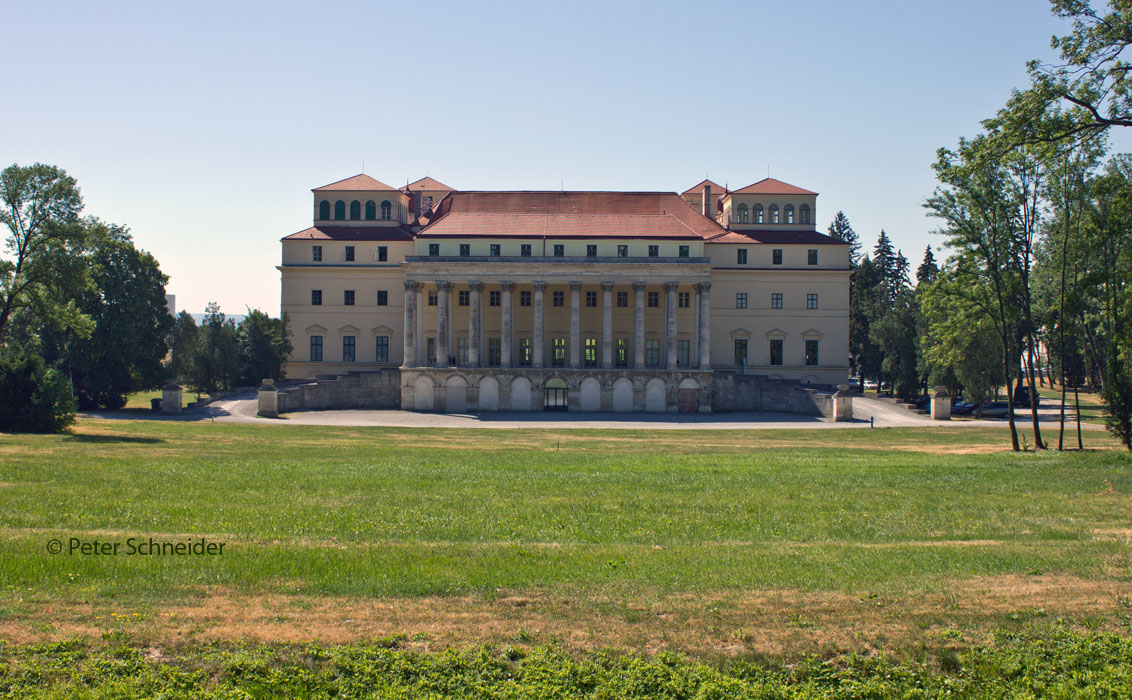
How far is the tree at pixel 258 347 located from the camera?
78.0 metres

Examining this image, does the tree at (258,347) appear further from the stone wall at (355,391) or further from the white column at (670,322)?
the white column at (670,322)

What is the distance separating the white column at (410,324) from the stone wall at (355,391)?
5.38ft

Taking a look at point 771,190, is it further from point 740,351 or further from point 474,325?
point 474,325

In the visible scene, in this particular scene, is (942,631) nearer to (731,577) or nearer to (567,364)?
(731,577)

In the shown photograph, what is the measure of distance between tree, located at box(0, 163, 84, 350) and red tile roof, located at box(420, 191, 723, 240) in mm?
34222

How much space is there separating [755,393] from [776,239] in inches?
696

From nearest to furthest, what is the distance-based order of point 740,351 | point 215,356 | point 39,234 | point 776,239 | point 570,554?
point 570,554, point 39,234, point 215,356, point 776,239, point 740,351

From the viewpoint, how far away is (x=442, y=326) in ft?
252

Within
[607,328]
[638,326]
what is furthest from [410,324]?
[638,326]

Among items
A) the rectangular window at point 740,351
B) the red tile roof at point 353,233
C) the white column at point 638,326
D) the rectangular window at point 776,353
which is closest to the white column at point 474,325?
the red tile roof at point 353,233

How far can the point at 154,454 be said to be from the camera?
1324 inches

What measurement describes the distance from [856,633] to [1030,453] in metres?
33.2

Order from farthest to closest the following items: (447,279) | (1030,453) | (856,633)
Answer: (447,279)
(1030,453)
(856,633)

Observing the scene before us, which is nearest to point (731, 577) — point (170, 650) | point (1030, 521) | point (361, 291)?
point (170, 650)
